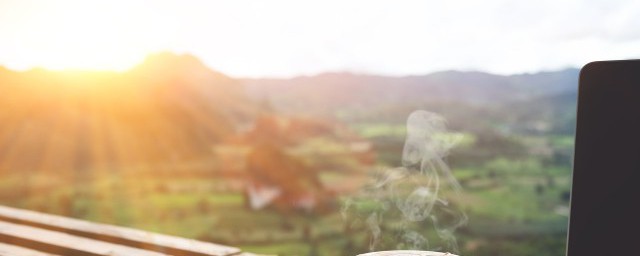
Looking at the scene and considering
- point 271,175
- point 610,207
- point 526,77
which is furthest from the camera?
point 271,175

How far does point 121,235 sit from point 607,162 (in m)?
1.59

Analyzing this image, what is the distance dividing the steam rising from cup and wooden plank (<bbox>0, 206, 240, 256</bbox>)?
1069mm

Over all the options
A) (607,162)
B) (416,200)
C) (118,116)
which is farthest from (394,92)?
(607,162)

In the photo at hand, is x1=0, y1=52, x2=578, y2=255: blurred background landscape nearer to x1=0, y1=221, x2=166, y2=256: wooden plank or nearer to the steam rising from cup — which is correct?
the steam rising from cup

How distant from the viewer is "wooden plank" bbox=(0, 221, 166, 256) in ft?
→ 5.94

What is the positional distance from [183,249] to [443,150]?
167 centimetres

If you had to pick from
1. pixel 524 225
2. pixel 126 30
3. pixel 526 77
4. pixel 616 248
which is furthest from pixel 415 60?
pixel 616 248

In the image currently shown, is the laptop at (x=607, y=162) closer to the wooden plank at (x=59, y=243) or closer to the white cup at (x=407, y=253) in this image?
the white cup at (x=407, y=253)

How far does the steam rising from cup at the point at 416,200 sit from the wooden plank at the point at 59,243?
4.05 feet

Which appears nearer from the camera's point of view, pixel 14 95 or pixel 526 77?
pixel 14 95

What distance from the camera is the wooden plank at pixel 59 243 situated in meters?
1.81

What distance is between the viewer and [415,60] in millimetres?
6434

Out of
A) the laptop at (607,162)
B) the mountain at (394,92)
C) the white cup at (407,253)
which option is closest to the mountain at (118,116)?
the mountain at (394,92)

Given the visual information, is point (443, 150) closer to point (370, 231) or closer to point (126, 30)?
point (370, 231)
